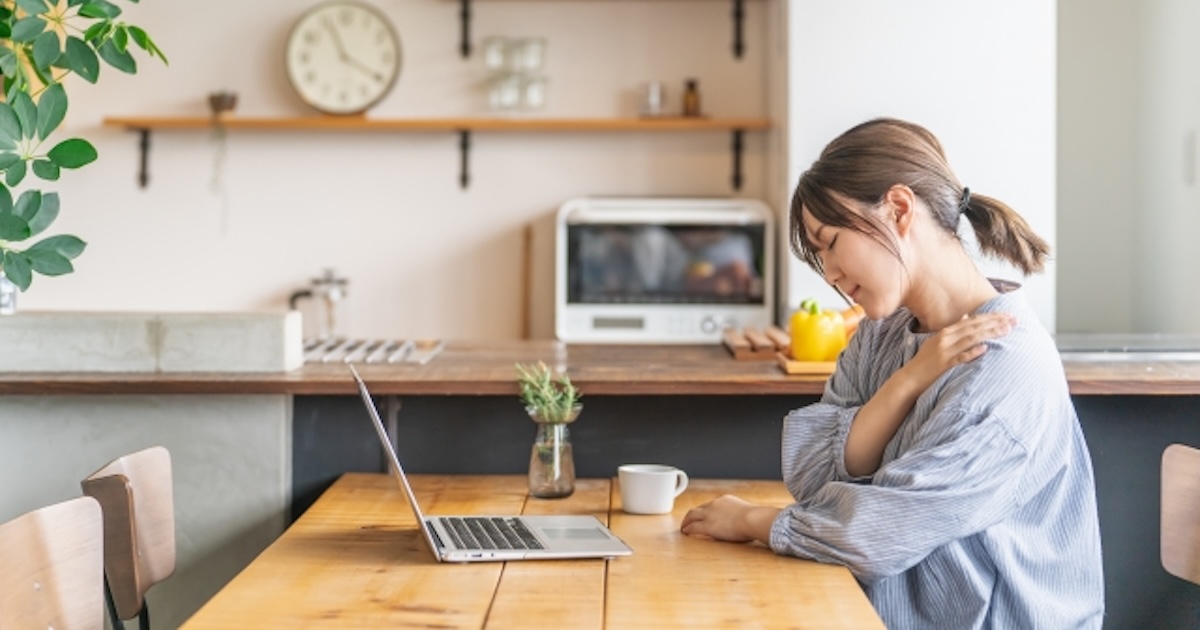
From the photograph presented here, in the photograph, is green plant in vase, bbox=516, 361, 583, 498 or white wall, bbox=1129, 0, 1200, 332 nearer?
green plant in vase, bbox=516, 361, 583, 498

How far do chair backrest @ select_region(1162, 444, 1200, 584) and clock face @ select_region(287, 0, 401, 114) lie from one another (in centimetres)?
313

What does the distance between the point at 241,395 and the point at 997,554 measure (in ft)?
4.62

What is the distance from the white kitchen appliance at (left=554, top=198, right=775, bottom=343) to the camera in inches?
162

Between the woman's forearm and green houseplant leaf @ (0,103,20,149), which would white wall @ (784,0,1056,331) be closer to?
the woman's forearm

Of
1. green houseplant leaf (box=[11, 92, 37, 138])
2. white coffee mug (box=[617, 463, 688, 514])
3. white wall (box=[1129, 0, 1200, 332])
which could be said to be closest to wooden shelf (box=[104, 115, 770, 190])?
white wall (box=[1129, 0, 1200, 332])

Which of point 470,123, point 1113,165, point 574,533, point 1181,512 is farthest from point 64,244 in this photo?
point 1113,165

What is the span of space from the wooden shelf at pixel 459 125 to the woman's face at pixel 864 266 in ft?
8.77

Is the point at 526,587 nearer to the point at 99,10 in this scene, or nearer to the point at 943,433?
the point at 943,433

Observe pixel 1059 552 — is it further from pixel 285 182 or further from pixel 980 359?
pixel 285 182

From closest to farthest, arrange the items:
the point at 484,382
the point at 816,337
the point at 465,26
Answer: the point at 484,382 < the point at 816,337 < the point at 465,26

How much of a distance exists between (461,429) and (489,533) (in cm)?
70

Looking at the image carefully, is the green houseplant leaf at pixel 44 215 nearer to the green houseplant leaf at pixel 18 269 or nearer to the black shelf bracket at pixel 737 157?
the green houseplant leaf at pixel 18 269

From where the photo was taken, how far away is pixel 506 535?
6.05 ft

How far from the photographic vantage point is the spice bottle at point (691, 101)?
4.43m
